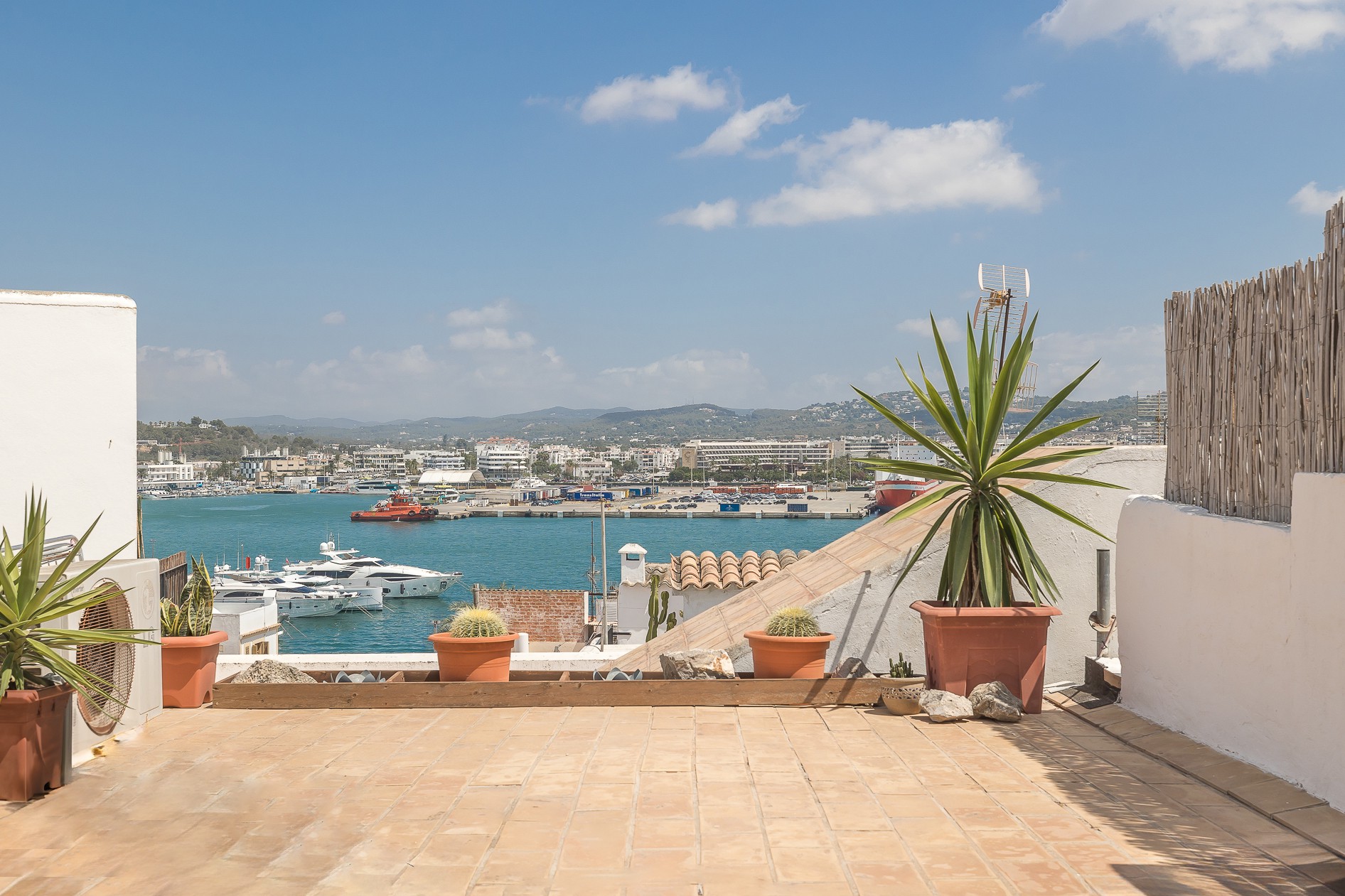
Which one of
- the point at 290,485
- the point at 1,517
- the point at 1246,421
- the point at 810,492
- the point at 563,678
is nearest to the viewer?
the point at 1246,421

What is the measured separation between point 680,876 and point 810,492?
11776 centimetres

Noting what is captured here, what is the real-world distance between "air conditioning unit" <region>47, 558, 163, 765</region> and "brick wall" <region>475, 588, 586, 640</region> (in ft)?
49.2

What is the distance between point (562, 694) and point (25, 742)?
2774mm

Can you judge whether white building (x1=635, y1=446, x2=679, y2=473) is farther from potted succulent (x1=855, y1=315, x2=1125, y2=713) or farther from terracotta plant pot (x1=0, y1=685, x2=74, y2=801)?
terracotta plant pot (x1=0, y1=685, x2=74, y2=801)

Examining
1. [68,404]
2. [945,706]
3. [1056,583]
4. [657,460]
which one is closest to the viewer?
[945,706]

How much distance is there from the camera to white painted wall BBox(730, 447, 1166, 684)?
644 centimetres

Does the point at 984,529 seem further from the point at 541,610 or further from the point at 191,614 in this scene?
the point at 541,610

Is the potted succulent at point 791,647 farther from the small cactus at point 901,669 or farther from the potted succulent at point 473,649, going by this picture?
the potted succulent at point 473,649

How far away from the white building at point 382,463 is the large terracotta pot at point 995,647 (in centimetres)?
17535

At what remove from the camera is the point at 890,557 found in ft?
21.2

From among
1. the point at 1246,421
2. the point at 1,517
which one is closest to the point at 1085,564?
the point at 1246,421

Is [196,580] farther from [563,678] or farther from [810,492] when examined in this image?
[810,492]

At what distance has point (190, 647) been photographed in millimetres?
5844

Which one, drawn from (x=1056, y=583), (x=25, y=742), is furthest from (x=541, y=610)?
(x=25, y=742)
